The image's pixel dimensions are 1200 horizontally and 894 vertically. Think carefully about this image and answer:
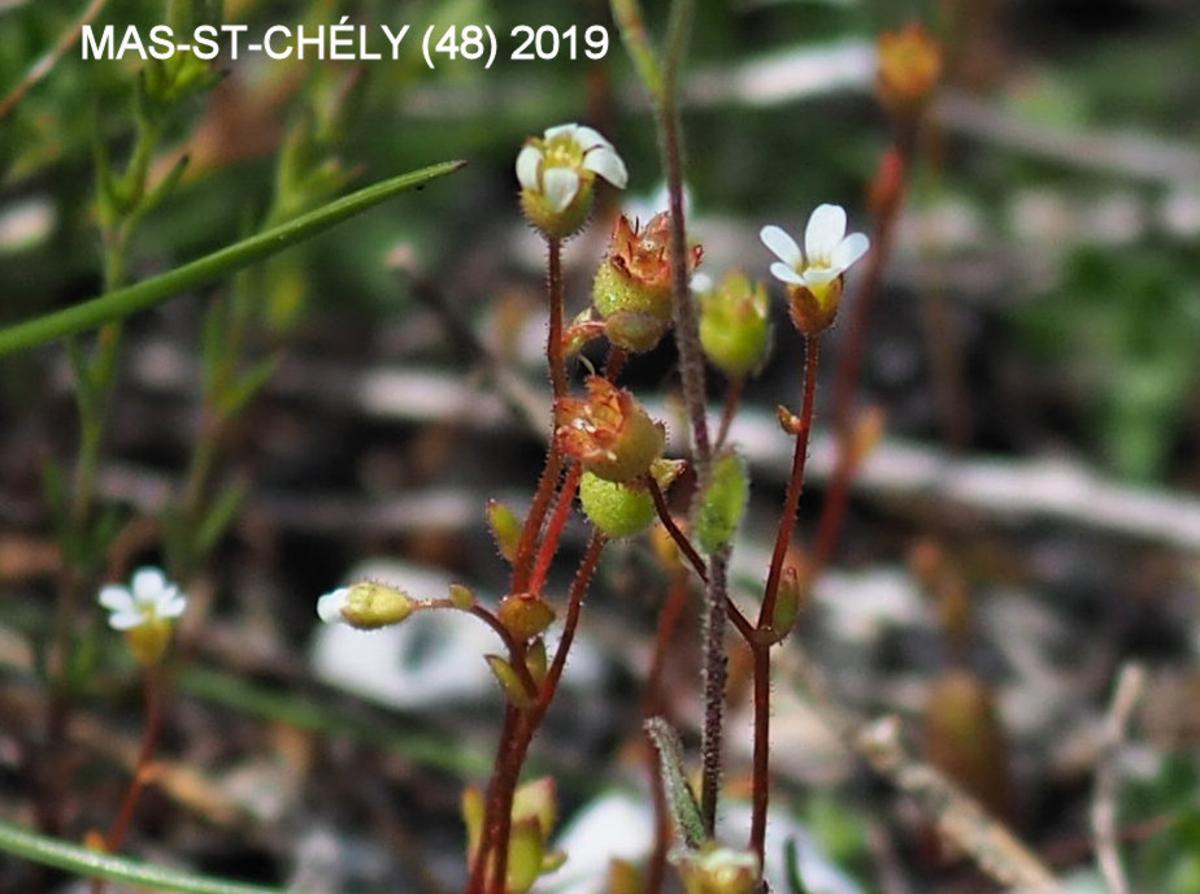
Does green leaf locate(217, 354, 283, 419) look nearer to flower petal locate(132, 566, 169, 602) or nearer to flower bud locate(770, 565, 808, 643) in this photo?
flower petal locate(132, 566, 169, 602)

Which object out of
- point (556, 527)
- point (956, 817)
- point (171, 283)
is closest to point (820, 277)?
point (556, 527)

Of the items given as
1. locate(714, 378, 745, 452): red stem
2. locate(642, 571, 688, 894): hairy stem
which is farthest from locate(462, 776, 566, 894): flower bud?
locate(714, 378, 745, 452): red stem

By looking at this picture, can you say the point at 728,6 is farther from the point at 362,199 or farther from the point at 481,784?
the point at 362,199

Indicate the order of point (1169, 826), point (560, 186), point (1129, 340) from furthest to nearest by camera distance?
point (1129, 340) → point (1169, 826) → point (560, 186)

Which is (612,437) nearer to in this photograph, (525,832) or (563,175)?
(563,175)

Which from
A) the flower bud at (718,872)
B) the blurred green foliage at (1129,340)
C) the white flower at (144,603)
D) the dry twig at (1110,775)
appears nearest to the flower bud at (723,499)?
the flower bud at (718,872)

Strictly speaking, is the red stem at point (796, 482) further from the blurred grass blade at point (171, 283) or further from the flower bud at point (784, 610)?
the blurred grass blade at point (171, 283)

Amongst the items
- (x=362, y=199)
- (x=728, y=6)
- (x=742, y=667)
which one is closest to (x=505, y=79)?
(x=728, y=6)

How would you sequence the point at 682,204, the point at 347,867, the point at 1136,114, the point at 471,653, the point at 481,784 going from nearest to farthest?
the point at 682,204 < the point at 347,867 < the point at 481,784 < the point at 471,653 < the point at 1136,114
